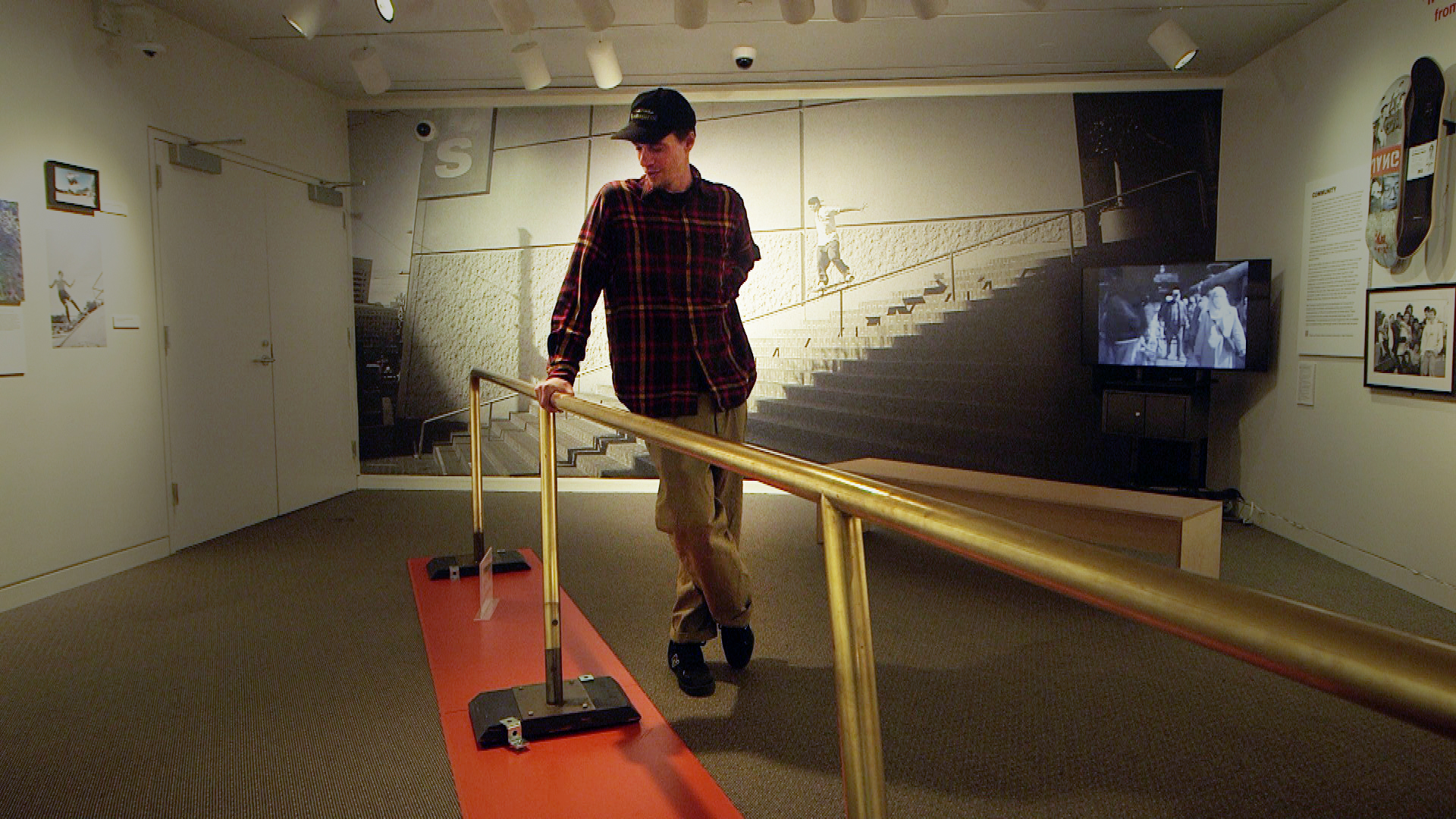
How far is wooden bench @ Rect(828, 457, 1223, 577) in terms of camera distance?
136 inches

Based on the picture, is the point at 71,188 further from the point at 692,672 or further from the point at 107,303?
the point at 692,672

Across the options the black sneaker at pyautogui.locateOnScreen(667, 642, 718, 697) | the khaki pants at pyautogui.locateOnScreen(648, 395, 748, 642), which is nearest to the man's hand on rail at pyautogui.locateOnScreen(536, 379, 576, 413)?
the khaki pants at pyautogui.locateOnScreen(648, 395, 748, 642)

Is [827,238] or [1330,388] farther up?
[827,238]

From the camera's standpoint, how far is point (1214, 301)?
17.0 ft

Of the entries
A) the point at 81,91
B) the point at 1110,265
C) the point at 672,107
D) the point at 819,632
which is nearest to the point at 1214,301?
the point at 1110,265

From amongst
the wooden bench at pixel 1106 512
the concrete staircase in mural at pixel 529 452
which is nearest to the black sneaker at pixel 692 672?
the wooden bench at pixel 1106 512

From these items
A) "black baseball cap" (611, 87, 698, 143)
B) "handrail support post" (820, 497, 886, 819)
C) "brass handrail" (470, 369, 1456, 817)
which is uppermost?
"black baseball cap" (611, 87, 698, 143)

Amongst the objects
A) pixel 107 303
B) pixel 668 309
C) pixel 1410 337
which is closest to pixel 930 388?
pixel 1410 337

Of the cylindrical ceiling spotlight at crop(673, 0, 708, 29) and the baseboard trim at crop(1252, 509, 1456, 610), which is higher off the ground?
the cylindrical ceiling spotlight at crop(673, 0, 708, 29)

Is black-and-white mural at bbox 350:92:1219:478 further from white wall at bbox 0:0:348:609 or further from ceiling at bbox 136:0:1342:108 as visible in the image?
white wall at bbox 0:0:348:609

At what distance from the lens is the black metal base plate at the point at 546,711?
2270mm

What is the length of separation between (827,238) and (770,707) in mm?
4403

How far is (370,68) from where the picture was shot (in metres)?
5.38

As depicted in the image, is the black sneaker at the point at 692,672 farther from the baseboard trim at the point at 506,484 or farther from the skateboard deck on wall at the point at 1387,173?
the baseboard trim at the point at 506,484
